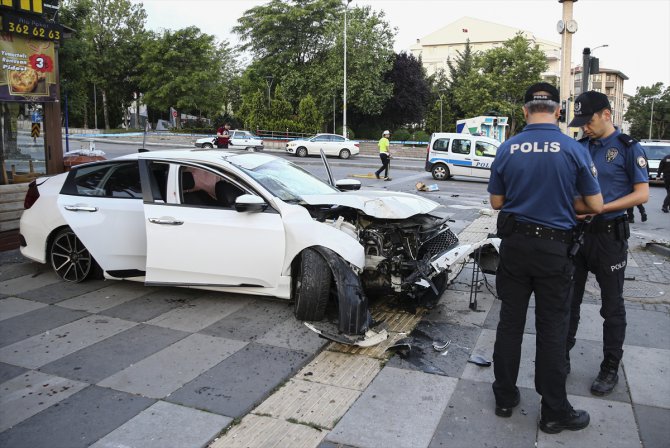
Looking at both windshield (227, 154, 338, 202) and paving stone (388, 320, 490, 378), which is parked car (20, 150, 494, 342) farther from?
paving stone (388, 320, 490, 378)

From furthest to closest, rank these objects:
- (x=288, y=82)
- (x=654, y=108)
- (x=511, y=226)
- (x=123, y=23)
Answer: (x=654, y=108) → (x=123, y=23) → (x=288, y=82) → (x=511, y=226)

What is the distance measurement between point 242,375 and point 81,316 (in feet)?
7.00

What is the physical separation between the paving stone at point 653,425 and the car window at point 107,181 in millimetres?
4886

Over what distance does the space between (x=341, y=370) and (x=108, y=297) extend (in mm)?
2978

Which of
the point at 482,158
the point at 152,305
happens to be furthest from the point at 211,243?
the point at 482,158

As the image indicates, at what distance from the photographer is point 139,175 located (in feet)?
19.3

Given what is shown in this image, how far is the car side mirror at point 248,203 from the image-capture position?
16.5 ft

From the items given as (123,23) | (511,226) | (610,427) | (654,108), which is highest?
(123,23)

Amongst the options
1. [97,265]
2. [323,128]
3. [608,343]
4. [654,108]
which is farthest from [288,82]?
[654,108]

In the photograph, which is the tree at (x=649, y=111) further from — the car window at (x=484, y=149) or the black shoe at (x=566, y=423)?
the black shoe at (x=566, y=423)

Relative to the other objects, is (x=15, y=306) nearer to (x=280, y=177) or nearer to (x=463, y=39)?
(x=280, y=177)

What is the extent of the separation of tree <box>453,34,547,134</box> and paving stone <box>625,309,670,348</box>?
1846 inches

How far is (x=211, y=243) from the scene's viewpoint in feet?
17.3

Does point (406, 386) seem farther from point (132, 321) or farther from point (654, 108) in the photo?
point (654, 108)
